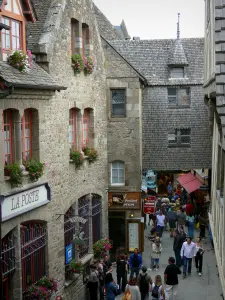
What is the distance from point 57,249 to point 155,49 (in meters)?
14.2

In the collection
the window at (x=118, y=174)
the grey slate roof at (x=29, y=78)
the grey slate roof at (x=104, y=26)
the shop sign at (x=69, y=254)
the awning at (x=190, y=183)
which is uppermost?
the grey slate roof at (x=104, y=26)

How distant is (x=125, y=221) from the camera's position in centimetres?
2436

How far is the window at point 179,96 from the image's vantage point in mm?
27703

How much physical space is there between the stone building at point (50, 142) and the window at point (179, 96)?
22.0ft

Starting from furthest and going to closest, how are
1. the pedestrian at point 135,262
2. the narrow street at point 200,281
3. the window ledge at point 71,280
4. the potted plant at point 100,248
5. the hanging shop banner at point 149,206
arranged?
the hanging shop banner at point 149,206 → the potted plant at point 100,248 → the pedestrian at point 135,262 → the narrow street at point 200,281 → the window ledge at point 71,280

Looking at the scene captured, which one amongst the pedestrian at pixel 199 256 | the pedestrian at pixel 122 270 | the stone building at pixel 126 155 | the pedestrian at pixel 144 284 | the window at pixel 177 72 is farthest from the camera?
the window at pixel 177 72

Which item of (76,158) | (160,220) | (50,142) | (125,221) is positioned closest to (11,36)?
(50,142)

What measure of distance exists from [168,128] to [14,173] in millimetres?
14900

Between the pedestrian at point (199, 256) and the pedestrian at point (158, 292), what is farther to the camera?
the pedestrian at point (199, 256)

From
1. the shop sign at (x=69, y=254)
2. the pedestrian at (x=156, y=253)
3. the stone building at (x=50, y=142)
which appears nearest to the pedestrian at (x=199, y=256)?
the pedestrian at (x=156, y=253)

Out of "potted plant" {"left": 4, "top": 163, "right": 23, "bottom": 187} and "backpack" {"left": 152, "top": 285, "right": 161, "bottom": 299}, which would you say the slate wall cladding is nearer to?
"backpack" {"left": 152, "top": 285, "right": 161, "bottom": 299}

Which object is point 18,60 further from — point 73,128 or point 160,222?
point 160,222

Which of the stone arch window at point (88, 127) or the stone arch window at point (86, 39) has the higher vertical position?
the stone arch window at point (86, 39)

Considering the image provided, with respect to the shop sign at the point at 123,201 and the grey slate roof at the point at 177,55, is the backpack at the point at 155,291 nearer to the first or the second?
the shop sign at the point at 123,201
